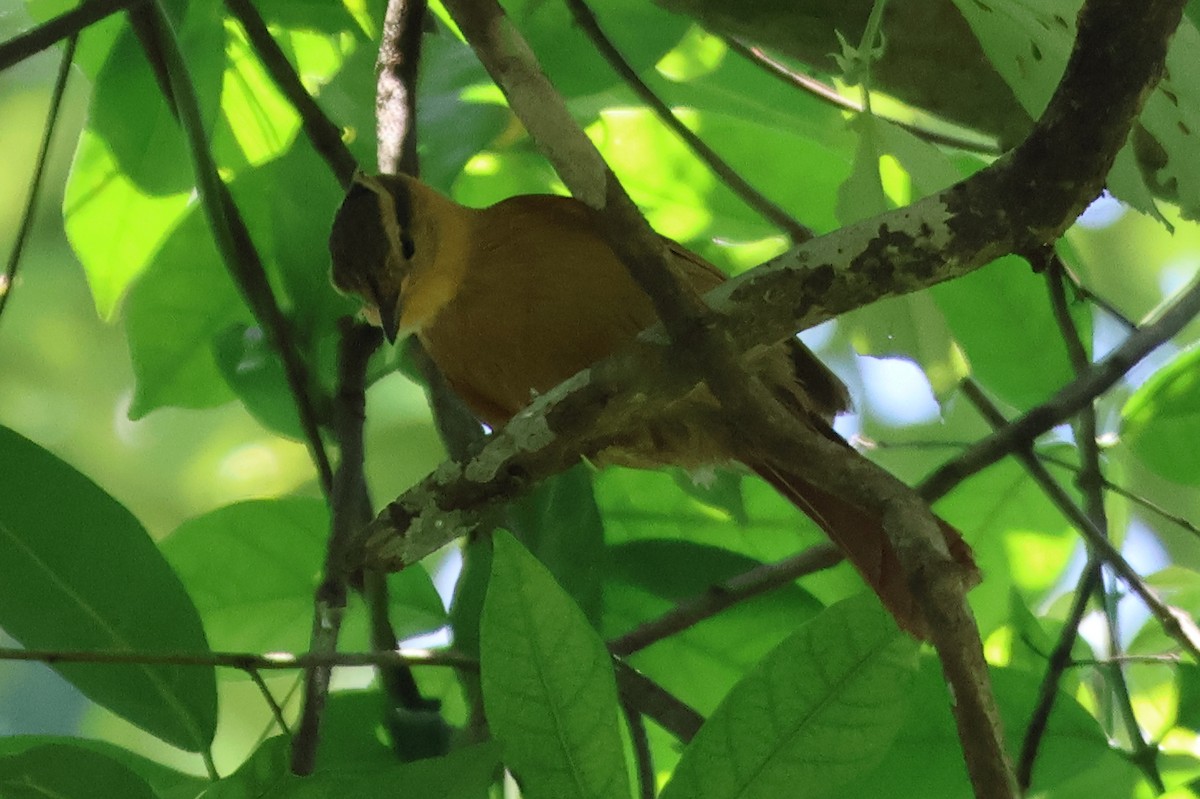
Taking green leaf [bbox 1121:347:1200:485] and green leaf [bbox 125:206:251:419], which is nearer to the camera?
green leaf [bbox 1121:347:1200:485]

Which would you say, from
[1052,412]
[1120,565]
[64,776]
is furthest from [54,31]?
[1120,565]

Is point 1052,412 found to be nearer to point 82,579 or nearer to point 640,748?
point 640,748

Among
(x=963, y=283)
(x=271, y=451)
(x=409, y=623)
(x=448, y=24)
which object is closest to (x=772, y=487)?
(x=963, y=283)

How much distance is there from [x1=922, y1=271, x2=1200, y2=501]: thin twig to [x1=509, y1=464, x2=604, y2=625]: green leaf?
0.29 m

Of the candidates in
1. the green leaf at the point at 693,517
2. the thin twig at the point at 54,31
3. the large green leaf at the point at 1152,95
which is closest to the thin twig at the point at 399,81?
the thin twig at the point at 54,31

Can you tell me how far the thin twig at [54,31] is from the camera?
41.1 inches

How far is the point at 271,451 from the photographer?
7.70 feet

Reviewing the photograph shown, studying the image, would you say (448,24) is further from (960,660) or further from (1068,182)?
(960,660)

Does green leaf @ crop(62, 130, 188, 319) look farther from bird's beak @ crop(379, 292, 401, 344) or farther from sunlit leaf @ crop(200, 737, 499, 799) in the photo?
sunlit leaf @ crop(200, 737, 499, 799)

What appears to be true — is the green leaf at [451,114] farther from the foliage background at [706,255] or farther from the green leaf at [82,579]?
the green leaf at [82,579]

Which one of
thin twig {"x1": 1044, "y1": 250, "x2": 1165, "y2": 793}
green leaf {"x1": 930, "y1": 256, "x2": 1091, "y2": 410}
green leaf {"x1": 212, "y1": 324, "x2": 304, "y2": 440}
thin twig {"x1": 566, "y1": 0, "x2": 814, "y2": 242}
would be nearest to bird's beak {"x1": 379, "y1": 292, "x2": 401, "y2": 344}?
green leaf {"x1": 212, "y1": 324, "x2": 304, "y2": 440}

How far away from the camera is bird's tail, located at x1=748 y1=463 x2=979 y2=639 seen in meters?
1.12

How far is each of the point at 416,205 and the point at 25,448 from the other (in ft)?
1.98

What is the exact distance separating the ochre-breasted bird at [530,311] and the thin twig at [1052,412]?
0.37ft
